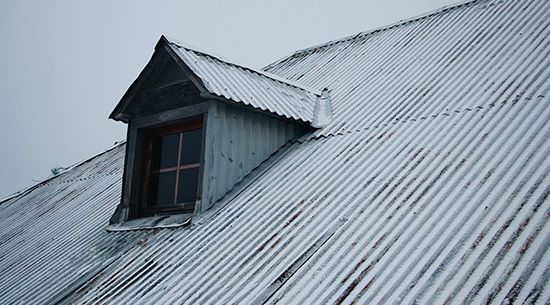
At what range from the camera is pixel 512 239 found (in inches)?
113

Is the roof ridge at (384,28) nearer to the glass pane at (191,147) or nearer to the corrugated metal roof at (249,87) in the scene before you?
the corrugated metal roof at (249,87)

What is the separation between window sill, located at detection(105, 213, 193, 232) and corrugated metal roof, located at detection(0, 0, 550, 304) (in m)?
0.10

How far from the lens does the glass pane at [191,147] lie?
613 centimetres

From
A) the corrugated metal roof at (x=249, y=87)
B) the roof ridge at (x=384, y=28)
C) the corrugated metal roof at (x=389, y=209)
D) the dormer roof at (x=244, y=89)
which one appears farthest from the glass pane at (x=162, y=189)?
the roof ridge at (x=384, y=28)

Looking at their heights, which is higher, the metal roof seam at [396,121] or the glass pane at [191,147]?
the metal roof seam at [396,121]

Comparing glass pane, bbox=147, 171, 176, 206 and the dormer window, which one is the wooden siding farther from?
glass pane, bbox=147, 171, 176, 206

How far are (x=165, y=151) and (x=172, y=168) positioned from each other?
0.33 meters

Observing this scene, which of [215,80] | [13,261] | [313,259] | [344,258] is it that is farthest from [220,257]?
[13,261]

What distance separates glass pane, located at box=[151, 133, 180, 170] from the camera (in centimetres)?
643

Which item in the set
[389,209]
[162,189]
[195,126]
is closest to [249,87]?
[195,126]

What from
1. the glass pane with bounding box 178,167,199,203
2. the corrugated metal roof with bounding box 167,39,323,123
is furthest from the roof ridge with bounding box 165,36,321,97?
the glass pane with bounding box 178,167,199,203

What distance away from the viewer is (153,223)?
19.3 feet

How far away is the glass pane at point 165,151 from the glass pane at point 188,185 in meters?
0.29

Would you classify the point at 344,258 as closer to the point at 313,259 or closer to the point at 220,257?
the point at 313,259
